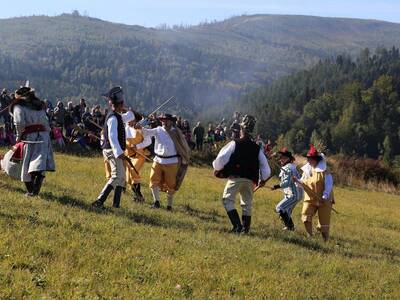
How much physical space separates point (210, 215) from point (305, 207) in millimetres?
2104

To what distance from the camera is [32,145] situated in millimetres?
10664

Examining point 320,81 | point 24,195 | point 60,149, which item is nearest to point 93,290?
point 24,195

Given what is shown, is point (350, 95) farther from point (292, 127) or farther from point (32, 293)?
point (32, 293)

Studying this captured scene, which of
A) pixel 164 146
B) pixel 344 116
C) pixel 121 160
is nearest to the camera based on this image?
pixel 121 160

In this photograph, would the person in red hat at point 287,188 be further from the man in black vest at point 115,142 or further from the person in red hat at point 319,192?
the man in black vest at point 115,142

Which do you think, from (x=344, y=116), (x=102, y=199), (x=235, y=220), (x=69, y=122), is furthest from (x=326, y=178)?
(x=344, y=116)

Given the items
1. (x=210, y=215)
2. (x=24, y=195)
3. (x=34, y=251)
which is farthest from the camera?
(x=210, y=215)

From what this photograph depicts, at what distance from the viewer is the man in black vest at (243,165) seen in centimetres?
1045

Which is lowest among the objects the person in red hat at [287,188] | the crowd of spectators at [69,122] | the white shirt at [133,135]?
the crowd of spectators at [69,122]

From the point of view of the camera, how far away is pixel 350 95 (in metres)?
125

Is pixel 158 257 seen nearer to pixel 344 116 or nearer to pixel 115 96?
pixel 115 96

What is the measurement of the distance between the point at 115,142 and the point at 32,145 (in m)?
1.43

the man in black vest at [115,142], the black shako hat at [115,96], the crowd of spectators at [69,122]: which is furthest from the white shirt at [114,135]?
the crowd of spectators at [69,122]

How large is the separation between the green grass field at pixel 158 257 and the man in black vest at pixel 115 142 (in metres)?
0.44
